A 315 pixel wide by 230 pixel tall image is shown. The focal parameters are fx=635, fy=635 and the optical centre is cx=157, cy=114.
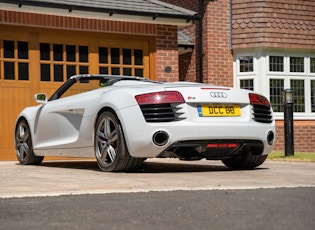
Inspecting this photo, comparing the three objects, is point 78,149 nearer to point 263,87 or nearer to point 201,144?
point 201,144

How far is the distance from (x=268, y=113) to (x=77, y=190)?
3240mm

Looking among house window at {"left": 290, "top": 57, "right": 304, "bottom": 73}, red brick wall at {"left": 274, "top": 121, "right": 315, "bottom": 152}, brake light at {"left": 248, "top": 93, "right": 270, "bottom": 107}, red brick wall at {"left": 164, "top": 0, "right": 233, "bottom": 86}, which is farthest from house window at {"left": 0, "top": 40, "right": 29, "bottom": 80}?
house window at {"left": 290, "top": 57, "right": 304, "bottom": 73}

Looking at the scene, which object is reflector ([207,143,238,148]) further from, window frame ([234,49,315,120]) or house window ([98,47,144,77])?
window frame ([234,49,315,120])

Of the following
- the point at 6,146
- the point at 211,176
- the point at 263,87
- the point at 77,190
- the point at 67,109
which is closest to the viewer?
the point at 77,190

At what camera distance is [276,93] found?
16484 millimetres

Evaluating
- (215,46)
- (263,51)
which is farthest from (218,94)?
(263,51)

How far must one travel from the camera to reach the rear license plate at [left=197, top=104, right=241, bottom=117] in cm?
700

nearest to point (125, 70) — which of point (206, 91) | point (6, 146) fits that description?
point (6, 146)

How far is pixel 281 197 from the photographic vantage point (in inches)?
183

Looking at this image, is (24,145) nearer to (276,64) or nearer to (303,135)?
(276,64)

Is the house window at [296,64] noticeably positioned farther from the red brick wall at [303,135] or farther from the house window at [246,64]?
the red brick wall at [303,135]

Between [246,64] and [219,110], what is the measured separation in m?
9.60

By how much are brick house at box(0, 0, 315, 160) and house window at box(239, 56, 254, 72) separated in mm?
26

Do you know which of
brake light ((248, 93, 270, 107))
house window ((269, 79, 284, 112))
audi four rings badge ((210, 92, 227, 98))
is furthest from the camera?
house window ((269, 79, 284, 112))
